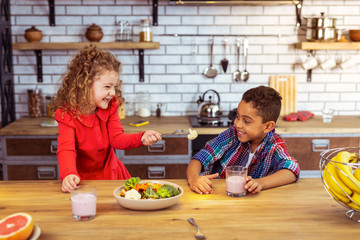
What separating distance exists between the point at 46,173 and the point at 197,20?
186cm

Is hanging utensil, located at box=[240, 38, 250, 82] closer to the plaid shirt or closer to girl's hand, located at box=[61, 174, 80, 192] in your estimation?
the plaid shirt

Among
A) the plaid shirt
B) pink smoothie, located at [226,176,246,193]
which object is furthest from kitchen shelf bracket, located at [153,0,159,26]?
pink smoothie, located at [226,176,246,193]

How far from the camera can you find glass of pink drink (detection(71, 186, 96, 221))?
1.49 meters

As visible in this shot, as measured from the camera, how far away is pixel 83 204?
148 cm

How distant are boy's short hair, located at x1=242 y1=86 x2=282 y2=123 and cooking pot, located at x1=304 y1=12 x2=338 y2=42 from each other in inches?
71.9

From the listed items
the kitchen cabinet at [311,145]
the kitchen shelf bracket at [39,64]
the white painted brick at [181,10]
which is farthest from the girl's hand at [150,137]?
the kitchen shelf bracket at [39,64]

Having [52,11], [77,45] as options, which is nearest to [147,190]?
[77,45]

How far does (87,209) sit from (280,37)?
297 centimetres

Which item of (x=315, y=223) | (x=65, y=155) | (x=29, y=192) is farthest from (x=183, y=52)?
(x=315, y=223)

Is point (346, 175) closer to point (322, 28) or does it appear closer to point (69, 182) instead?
point (69, 182)

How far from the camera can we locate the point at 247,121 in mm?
2109

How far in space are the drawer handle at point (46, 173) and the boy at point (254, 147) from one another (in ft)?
5.43

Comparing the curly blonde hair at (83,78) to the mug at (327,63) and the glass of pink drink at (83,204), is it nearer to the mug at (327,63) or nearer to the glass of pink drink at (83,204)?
the glass of pink drink at (83,204)

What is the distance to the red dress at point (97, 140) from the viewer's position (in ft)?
7.50
